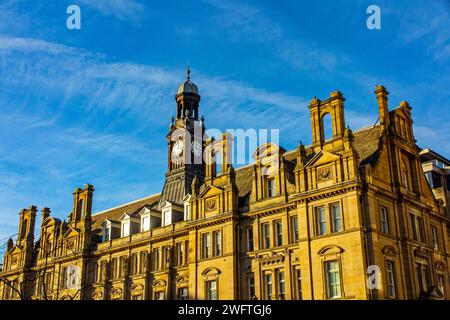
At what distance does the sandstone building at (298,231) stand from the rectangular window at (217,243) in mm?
101

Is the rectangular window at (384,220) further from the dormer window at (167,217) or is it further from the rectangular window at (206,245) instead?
the dormer window at (167,217)

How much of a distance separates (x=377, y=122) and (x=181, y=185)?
2622cm

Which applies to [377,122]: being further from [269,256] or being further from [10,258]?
[10,258]

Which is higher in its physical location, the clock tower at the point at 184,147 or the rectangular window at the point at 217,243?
the clock tower at the point at 184,147

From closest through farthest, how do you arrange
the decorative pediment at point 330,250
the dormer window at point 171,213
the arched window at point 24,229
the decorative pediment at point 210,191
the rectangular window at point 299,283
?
the decorative pediment at point 330,250 → the rectangular window at point 299,283 → the decorative pediment at point 210,191 → the dormer window at point 171,213 → the arched window at point 24,229

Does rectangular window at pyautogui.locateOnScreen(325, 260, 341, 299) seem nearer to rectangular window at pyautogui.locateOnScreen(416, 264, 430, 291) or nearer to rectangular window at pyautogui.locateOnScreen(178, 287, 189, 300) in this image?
rectangular window at pyautogui.locateOnScreen(416, 264, 430, 291)

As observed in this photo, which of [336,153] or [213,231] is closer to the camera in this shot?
[336,153]

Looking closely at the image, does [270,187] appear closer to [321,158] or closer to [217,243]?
[321,158]

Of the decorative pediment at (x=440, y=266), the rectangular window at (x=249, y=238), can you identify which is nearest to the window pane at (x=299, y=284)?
the rectangular window at (x=249, y=238)

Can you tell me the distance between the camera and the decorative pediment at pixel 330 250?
43531 mm

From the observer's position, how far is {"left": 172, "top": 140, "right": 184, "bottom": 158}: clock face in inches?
2803

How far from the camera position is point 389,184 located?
47.9m
